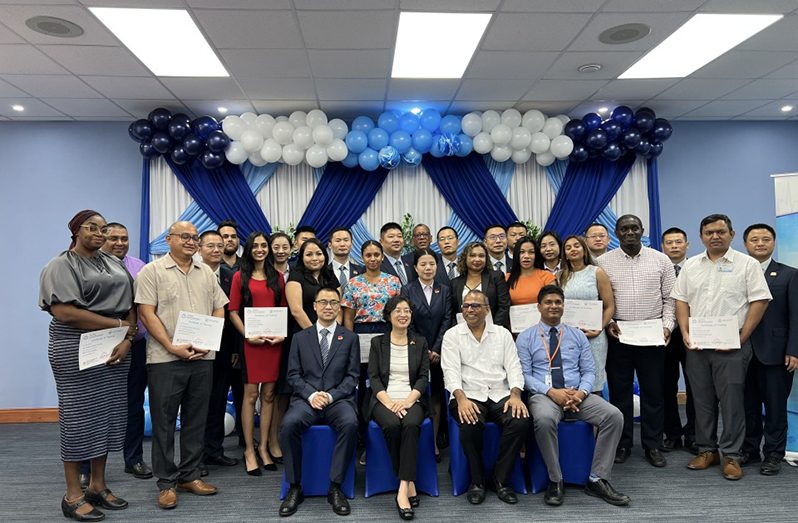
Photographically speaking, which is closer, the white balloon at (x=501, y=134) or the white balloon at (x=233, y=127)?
the white balloon at (x=233, y=127)

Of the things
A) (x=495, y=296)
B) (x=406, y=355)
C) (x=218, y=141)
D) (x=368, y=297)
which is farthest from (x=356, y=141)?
(x=406, y=355)

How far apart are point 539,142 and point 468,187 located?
0.96m


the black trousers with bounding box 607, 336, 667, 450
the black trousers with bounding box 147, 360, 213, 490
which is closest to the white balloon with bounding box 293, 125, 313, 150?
the black trousers with bounding box 147, 360, 213, 490

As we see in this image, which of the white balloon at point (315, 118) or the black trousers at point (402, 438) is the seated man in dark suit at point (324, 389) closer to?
the black trousers at point (402, 438)

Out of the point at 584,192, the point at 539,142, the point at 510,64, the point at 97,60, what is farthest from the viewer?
the point at 584,192

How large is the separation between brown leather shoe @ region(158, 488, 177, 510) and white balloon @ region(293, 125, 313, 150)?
367 cm

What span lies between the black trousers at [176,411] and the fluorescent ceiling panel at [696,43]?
4.48 m

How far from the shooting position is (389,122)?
5824mm

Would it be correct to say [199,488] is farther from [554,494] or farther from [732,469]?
[732,469]

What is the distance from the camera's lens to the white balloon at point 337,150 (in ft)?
19.1

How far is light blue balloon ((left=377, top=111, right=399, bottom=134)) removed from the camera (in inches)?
229

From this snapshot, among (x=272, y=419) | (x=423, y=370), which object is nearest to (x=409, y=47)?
(x=423, y=370)

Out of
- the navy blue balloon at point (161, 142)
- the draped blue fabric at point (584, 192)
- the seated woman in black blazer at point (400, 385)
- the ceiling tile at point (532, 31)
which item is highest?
the ceiling tile at point (532, 31)

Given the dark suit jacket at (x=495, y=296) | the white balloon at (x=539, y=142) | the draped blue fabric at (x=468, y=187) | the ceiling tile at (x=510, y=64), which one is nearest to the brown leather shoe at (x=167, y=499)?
the dark suit jacket at (x=495, y=296)
